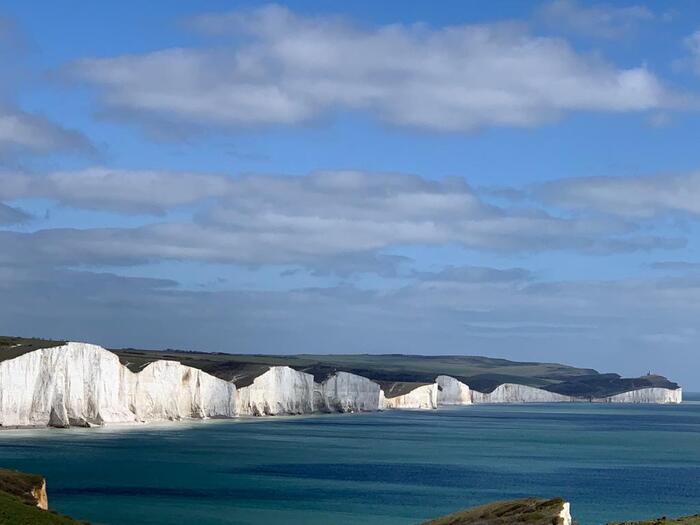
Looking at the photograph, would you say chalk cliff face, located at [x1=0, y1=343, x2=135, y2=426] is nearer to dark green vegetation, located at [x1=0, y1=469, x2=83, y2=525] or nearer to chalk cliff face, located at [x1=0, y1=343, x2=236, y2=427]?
chalk cliff face, located at [x1=0, y1=343, x2=236, y2=427]

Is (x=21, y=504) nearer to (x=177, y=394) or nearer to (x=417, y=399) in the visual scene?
(x=177, y=394)

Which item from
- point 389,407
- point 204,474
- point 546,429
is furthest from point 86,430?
point 389,407

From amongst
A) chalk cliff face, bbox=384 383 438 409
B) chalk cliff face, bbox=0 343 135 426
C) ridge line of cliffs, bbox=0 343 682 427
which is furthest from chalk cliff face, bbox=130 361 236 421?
chalk cliff face, bbox=384 383 438 409

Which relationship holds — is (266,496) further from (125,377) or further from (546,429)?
→ (546,429)

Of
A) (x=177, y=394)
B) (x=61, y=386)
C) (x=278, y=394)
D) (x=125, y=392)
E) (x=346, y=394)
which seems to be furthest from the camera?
(x=346, y=394)

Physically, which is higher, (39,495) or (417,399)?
(417,399)

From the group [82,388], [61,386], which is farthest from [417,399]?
[61,386]
